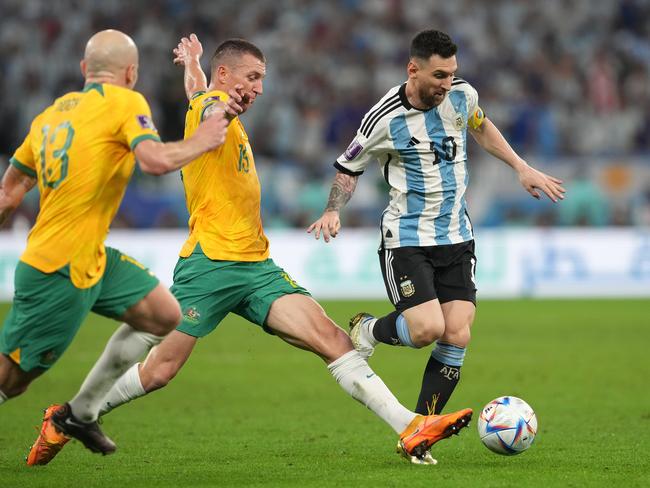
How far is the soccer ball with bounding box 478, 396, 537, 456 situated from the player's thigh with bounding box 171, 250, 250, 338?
1680mm

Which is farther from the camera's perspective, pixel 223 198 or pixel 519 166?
pixel 519 166

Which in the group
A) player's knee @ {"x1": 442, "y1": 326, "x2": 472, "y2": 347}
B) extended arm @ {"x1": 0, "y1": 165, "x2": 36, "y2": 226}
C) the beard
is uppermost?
the beard

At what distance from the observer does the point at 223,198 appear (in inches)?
268

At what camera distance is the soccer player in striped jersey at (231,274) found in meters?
6.65

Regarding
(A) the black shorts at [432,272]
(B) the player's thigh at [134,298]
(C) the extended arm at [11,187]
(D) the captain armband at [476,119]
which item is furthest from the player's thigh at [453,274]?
(C) the extended arm at [11,187]

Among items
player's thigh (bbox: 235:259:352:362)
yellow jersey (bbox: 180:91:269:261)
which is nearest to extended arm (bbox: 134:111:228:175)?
yellow jersey (bbox: 180:91:269:261)

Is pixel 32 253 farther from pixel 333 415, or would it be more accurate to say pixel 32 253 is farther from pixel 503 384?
pixel 503 384

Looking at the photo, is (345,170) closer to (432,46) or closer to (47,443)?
(432,46)

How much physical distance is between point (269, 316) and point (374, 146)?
128 centimetres

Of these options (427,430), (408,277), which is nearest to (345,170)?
(408,277)

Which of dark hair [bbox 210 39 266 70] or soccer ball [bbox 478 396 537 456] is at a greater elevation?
dark hair [bbox 210 39 266 70]

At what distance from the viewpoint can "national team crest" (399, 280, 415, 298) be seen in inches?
266

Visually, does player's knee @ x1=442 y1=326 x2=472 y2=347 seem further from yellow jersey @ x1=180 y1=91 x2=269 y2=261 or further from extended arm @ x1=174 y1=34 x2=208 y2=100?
extended arm @ x1=174 y1=34 x2=208 y2=100

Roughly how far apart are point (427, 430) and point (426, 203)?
4.90 feet
